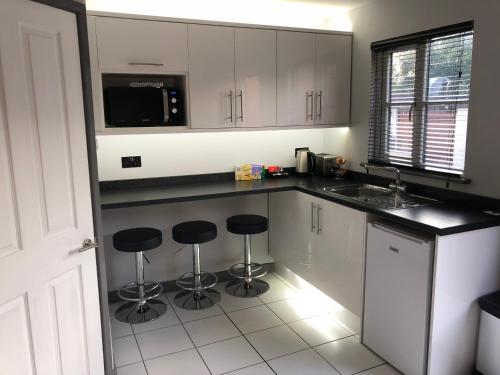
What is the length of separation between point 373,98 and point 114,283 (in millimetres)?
2564

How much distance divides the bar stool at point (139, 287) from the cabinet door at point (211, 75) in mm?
891

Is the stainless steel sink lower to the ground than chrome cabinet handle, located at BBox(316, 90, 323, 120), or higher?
lower

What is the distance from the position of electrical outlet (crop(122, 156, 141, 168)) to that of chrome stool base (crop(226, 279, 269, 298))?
4.23ft

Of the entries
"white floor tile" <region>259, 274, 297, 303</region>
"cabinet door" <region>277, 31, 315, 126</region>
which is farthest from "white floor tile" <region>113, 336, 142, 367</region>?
"cabinet door" <region>277, 31, 315, 126</region>

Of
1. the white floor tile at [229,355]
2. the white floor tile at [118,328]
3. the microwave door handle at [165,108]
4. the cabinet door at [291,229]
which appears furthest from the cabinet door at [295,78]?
the white floor tile at [118,328]

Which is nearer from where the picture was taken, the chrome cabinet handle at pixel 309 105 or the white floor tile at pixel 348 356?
the white floor tile at pixel 348 356

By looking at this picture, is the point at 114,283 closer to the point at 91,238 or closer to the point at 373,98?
the point at 91,238

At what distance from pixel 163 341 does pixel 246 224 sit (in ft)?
3.40

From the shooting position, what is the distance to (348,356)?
262cm

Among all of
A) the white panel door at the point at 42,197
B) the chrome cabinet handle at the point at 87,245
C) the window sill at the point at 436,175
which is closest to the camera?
the white panel door at the point at 42,197

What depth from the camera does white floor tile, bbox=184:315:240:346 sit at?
2.84m

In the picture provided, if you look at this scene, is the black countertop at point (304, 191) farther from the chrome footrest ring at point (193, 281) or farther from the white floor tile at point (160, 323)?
the white floor tile at point (160, 323)

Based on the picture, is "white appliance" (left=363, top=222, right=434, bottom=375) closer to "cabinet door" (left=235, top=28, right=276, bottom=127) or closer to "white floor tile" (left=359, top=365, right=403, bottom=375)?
"white floor tile" (left=359, top=365, right=403, bottom=375)

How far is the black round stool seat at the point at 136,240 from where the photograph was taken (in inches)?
114
